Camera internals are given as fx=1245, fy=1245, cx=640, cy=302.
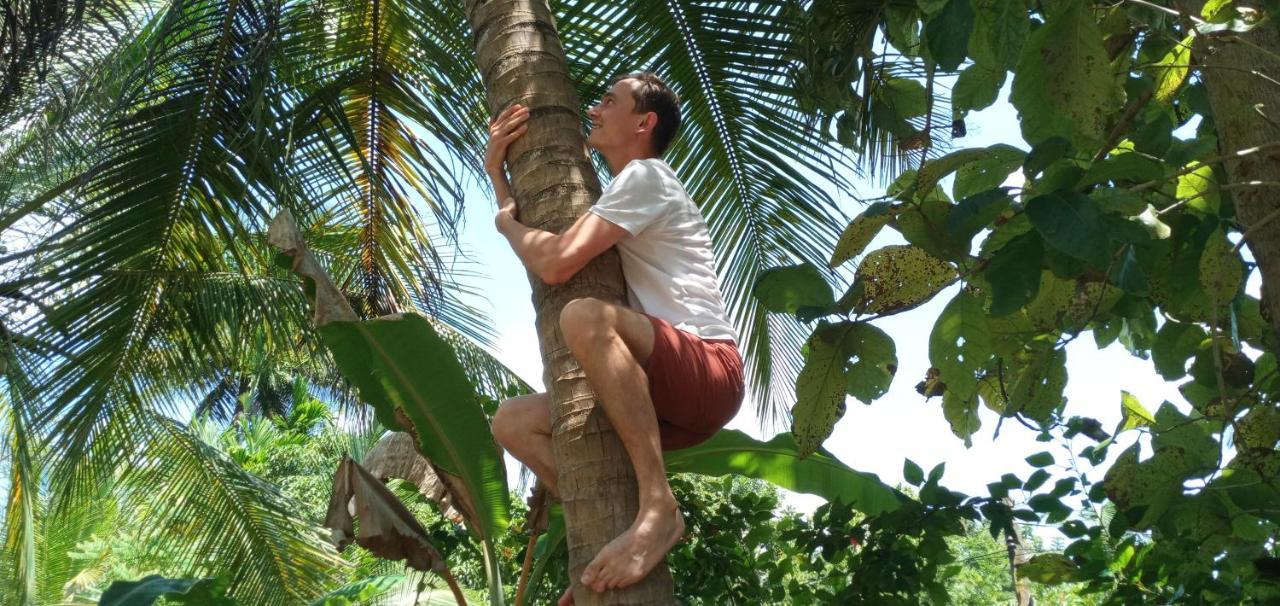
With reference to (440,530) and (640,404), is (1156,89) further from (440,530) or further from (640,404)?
(440,530)

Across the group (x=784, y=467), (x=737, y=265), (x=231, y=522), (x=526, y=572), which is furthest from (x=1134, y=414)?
(x=231, y=522)

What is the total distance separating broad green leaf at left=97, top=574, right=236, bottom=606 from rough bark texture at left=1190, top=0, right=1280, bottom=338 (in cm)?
295

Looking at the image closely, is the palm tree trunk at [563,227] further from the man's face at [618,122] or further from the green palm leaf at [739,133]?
the green palm leaf at [739,133]

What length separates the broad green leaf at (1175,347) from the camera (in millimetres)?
2846

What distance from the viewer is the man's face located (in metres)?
3.39

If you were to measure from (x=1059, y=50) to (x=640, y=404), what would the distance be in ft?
3.53

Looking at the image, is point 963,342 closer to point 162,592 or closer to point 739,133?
point 162,592

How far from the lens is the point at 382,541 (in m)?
4.35

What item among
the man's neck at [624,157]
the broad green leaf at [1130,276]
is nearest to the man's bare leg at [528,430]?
the man's neck at [624,157]

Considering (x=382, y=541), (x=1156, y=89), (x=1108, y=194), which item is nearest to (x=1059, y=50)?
(x=1108, y=194)

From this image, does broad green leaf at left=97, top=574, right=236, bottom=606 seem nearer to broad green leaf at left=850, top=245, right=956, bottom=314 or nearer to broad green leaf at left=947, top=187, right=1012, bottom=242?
broad green leaf at left=850, top=245, right=956, bottom=314

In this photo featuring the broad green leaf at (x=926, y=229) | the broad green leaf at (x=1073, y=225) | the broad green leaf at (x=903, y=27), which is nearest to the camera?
the broad green leaf at (x=1073, y=225)

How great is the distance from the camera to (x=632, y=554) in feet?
7.59

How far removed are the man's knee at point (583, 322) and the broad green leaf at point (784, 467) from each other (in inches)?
76.0
